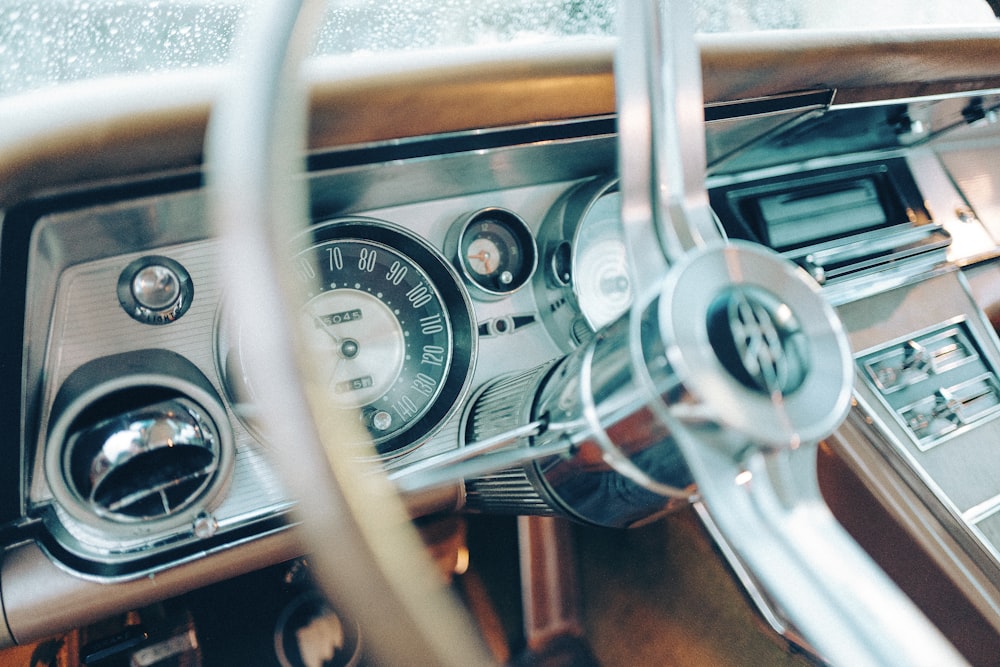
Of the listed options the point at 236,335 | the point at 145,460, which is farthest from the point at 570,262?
the point at 145,460

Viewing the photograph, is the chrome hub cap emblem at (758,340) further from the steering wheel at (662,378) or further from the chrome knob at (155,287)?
the chrome knob at (155,287)

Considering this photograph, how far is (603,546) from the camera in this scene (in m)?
1.09

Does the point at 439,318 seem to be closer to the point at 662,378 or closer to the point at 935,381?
the point at 662,378

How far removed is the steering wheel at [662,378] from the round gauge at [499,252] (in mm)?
302

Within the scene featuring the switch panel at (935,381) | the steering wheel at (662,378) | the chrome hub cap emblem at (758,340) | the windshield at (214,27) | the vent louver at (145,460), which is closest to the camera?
the steering wheel at (662,378)

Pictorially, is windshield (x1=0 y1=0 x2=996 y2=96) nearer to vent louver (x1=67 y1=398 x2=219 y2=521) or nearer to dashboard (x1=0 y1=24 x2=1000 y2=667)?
dashboard (x1=0 y1=24 x2=1000 y2=667)

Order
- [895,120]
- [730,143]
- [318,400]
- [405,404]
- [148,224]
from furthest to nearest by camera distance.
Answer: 1. [895,120]
2. [730,143]
3. [405,404]
4. [148,224]
5. [318,400]

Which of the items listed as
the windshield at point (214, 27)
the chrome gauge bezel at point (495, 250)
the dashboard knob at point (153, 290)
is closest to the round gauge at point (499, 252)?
the chrome gauge bezel at point (495, 250)

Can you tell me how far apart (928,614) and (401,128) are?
858 mm

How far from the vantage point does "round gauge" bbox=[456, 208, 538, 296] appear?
33.5 inches

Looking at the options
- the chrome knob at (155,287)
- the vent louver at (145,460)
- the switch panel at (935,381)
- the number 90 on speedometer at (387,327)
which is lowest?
the switch panel at (935,381)

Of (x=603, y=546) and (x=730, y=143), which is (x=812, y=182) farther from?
(x=603, y=546)

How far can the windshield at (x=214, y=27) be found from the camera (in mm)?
723

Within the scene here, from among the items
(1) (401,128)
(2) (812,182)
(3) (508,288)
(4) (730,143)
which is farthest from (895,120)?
(1) (401,128)
